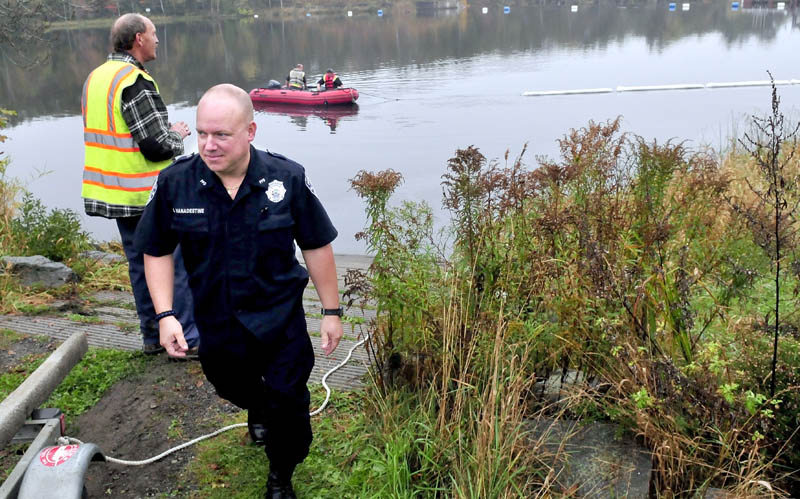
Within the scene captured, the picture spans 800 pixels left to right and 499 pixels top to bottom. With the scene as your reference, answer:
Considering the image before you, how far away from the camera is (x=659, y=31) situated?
49.5 m

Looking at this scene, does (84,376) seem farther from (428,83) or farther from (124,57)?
(428,83)

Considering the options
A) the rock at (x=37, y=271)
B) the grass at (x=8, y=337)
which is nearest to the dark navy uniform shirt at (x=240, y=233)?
the grass at (x=8, y=337)

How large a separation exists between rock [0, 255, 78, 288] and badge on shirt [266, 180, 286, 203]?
152 inches

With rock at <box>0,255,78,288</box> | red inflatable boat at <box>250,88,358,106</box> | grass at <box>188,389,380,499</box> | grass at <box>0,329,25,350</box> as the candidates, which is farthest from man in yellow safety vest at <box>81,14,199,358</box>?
red inflatable boat at <box>250,88,358,106</box>

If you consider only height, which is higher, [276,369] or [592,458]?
[276,369]

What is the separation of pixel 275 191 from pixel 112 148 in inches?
72.6

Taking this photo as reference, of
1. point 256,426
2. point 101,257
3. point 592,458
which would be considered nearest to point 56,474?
point 256,426

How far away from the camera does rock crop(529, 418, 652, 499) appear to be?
3059 mm

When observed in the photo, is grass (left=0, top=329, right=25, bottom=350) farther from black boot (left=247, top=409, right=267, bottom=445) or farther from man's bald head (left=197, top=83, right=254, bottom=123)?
man's bald head (left=197, top=83, right=254, bottom=123)

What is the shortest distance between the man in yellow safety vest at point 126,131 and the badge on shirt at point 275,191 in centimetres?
162

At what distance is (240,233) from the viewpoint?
304cm

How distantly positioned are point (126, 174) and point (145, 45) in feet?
2.39

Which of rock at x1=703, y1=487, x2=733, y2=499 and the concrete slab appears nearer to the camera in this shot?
rock at x1=703, y1=487, x2=733, y2=499

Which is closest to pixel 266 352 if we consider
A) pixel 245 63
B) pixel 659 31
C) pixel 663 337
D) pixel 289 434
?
pixel 289 434
